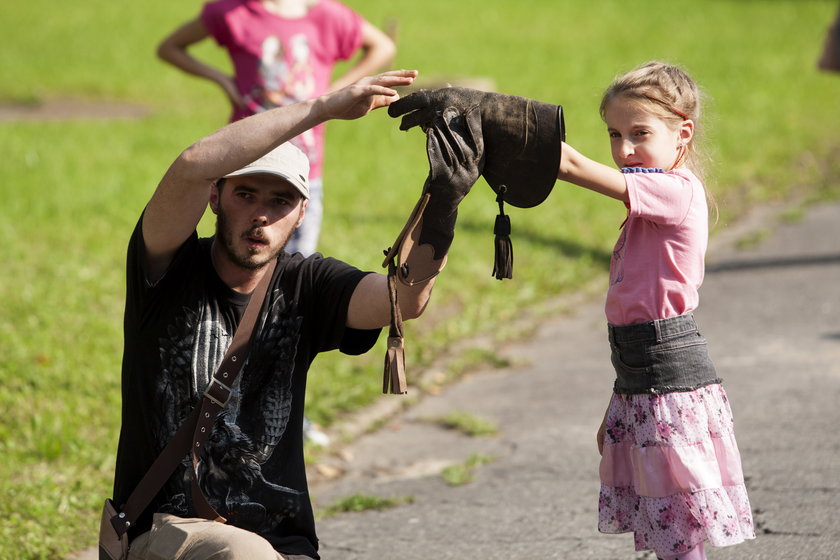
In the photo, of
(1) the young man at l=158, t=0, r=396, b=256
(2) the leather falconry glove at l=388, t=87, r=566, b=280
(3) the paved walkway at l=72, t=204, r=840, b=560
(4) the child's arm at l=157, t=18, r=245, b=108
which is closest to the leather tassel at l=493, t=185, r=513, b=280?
(2) the leather falconry glove at l=388, t=87, r=566, b=280

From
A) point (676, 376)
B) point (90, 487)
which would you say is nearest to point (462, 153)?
point (676, 376)

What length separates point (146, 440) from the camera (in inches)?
119

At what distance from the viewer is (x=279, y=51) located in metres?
5.14

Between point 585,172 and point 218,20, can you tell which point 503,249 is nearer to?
point 585,172

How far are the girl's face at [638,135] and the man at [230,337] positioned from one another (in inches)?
21.7

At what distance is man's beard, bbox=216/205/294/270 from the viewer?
2.99 meters

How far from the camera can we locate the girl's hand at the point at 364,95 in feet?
8.83

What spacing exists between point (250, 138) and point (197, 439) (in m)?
0.80

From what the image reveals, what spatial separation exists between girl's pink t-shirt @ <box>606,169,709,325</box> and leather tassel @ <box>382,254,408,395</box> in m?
0.62

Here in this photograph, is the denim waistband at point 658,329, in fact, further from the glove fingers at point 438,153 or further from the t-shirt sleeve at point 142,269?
the t-shirt sleeve at point 142,269

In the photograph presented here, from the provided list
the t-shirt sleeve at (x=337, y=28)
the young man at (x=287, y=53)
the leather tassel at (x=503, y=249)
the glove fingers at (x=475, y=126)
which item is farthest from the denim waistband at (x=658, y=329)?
the t-shirt sleeve at (x=337, y=28)

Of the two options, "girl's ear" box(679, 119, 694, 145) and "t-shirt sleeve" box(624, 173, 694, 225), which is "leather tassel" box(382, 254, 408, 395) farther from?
"girl's ear" box(679, 119, 694, 145)

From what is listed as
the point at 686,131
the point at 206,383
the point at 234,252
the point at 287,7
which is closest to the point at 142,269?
the point at 234,252

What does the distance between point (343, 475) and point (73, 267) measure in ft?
10.2
